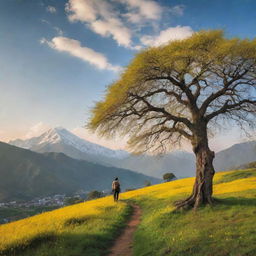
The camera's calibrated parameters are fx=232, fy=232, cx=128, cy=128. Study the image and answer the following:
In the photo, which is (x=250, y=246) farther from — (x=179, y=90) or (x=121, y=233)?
(x=179, y=90)

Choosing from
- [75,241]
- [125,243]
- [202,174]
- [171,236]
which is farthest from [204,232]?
[75,241]

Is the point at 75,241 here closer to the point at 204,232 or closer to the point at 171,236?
the point at 171,236

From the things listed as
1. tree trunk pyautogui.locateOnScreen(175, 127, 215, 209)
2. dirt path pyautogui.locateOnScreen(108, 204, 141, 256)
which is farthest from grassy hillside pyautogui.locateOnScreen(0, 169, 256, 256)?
tree trunk pyautogui.locateOnScreen(175, 127, 215, 209)

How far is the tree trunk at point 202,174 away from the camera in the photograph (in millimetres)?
20203

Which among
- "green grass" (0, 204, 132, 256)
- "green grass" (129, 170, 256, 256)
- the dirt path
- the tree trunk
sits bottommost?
the dirt path

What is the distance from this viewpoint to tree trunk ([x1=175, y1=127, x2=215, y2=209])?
66.3 ft

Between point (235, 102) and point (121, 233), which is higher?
point (235, 102)

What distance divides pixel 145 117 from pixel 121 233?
10637 mm

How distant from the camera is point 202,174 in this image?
2048 centimetres

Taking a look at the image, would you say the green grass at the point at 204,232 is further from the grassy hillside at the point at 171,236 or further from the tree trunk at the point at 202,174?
the tree trunk at the point at 202,174

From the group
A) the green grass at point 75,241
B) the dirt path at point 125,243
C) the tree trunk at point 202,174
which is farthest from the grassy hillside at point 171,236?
the tree trunk at point 202,174

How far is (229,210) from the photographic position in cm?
1772

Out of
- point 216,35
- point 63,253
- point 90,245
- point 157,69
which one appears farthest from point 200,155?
point 63,253

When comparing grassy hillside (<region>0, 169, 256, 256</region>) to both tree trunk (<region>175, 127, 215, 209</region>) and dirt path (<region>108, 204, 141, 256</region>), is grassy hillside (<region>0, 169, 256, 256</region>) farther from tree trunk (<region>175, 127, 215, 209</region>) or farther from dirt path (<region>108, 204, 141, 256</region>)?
tree trunk (<region>175, 127, 215, 209</region>)
